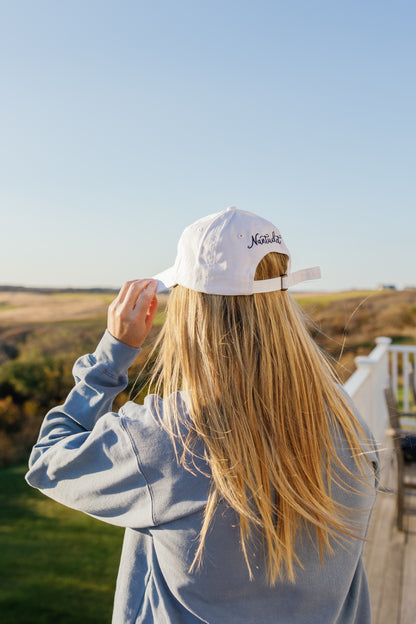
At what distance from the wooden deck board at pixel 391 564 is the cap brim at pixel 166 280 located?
1.49m

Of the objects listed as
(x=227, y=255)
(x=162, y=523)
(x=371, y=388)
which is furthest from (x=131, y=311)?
(x=371, y=388)

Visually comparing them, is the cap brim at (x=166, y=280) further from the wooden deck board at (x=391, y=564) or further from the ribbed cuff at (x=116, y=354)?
the wooden deck board at (x=391, y=564)

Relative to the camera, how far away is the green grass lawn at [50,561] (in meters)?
5.29

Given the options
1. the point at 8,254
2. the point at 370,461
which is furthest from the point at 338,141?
the point at 370,461

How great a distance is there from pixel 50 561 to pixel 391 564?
17.3 ft

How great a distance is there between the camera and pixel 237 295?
646mm

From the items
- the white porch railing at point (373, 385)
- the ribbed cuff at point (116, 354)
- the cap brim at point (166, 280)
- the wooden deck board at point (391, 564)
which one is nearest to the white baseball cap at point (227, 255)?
the cap brim at point (166, 280)

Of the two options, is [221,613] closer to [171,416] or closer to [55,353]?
[171,416]

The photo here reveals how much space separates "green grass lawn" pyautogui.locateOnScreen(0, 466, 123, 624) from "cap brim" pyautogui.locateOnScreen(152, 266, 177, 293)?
17.1ft

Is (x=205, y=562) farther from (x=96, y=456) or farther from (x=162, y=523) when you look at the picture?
(x=96, y=456)

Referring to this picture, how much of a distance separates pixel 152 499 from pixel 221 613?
182mm

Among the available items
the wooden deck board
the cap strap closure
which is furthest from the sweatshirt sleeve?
the wooden deck board

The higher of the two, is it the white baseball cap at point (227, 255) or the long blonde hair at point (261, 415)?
the white baseball cap at point (227, 255)

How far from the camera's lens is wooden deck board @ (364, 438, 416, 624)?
1980 mm
